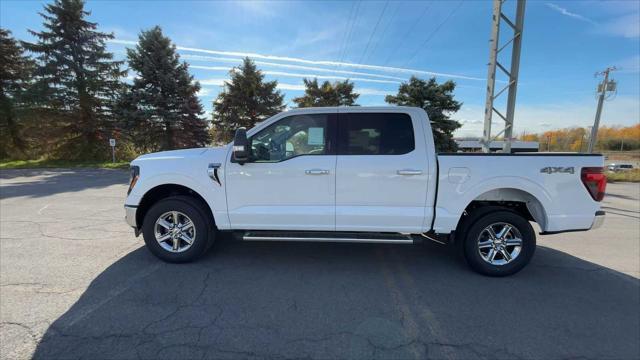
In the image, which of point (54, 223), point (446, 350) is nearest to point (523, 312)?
point (446, 350)

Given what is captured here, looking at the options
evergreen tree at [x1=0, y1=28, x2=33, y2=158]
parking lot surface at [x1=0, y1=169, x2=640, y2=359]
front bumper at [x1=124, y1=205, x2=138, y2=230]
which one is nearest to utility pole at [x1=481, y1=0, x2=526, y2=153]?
parking lot surface at [x1=0, y1=169, x2=640, y2=359]

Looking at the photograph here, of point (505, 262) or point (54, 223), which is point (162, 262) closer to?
point (54, 223)

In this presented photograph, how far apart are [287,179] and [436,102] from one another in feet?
66.4

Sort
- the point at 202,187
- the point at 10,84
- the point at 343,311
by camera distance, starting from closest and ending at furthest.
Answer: the point at 343,311, the point at 202,187, the point at 10,84

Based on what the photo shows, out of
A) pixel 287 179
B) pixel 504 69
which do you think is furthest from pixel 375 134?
pixel 504 69

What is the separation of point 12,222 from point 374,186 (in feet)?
23.9

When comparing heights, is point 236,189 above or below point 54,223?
above

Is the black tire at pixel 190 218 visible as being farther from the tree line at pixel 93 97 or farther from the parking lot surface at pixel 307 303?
the tree line at pixel 93 97

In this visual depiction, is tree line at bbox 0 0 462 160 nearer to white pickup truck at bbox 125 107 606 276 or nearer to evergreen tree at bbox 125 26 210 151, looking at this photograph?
evergreen tree at bbox 125 26 210 151

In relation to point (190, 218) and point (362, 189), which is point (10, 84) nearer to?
point (190, 218)

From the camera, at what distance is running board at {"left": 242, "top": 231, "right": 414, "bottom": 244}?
143 inches

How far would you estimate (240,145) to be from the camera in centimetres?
348

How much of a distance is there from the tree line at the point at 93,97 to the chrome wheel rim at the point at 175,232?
63.9ft

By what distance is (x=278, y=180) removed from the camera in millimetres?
3744
